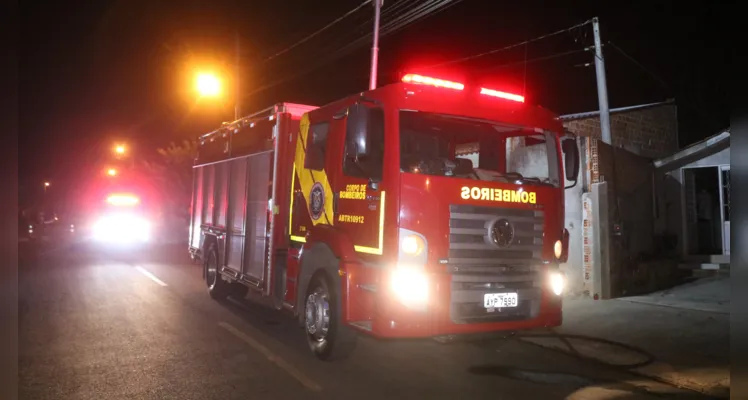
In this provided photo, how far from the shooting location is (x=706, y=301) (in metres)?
Answer: 8.90

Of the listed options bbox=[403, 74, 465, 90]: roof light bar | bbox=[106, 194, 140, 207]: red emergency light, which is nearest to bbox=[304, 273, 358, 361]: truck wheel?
bbox=[403, 74, 465, 90]: roof light bar

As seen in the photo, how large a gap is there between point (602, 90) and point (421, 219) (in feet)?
28.0

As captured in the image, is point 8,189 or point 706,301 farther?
point 706,301

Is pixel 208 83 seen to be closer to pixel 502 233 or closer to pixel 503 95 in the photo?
pixel 503 95

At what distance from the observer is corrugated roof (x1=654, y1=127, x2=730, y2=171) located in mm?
10758

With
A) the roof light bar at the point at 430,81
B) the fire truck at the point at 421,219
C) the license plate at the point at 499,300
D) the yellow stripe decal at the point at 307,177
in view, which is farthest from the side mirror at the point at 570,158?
the yellow stripe decal at the point at 307,177

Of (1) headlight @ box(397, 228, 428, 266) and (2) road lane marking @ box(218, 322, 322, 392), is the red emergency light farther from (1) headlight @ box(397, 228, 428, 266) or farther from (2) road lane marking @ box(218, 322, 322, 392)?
(1) headlight @ box(397, 228, 428, 266)

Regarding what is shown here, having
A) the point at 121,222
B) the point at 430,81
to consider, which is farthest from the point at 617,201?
the point at 121,222

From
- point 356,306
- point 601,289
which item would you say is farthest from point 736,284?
point 601,289

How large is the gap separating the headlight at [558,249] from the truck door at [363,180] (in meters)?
2.02

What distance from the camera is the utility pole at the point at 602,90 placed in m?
11.3

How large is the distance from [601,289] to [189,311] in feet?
23.3

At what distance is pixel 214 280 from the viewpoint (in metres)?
9.62

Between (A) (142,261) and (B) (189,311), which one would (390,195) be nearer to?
(B) (189,311)
